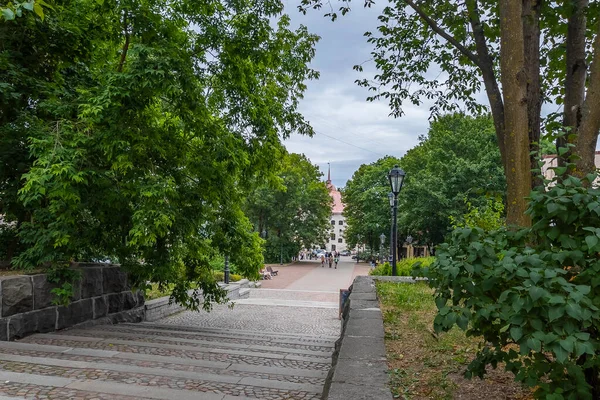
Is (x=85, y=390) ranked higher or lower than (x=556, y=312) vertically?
lower

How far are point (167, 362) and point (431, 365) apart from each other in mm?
2222

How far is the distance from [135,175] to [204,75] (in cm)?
278

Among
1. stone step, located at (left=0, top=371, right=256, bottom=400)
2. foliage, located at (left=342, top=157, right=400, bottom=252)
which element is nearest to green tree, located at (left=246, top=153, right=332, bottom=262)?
foliage, located at (left=342, top=157, right=400, bottom=252)

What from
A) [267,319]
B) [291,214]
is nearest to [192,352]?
[267,319]

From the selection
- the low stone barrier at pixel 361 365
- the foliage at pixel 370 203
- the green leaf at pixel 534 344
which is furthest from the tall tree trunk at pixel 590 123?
the foliage at pixel 370 203

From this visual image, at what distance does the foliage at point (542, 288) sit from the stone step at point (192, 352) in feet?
8.15

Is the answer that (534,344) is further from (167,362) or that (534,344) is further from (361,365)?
(167,362)

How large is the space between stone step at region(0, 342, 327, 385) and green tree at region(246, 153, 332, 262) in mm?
34627

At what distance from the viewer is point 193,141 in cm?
741

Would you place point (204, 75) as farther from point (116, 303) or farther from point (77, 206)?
point (116, 303)

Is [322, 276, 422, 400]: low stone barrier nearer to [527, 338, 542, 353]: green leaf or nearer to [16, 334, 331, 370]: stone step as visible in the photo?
[16, 334, 331, 370]: stone step

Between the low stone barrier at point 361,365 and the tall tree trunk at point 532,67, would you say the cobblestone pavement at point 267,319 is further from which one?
the tall tree trunk at point 532,67

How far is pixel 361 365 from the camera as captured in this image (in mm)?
2941

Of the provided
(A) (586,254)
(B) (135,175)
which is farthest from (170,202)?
(A) (586,254)
